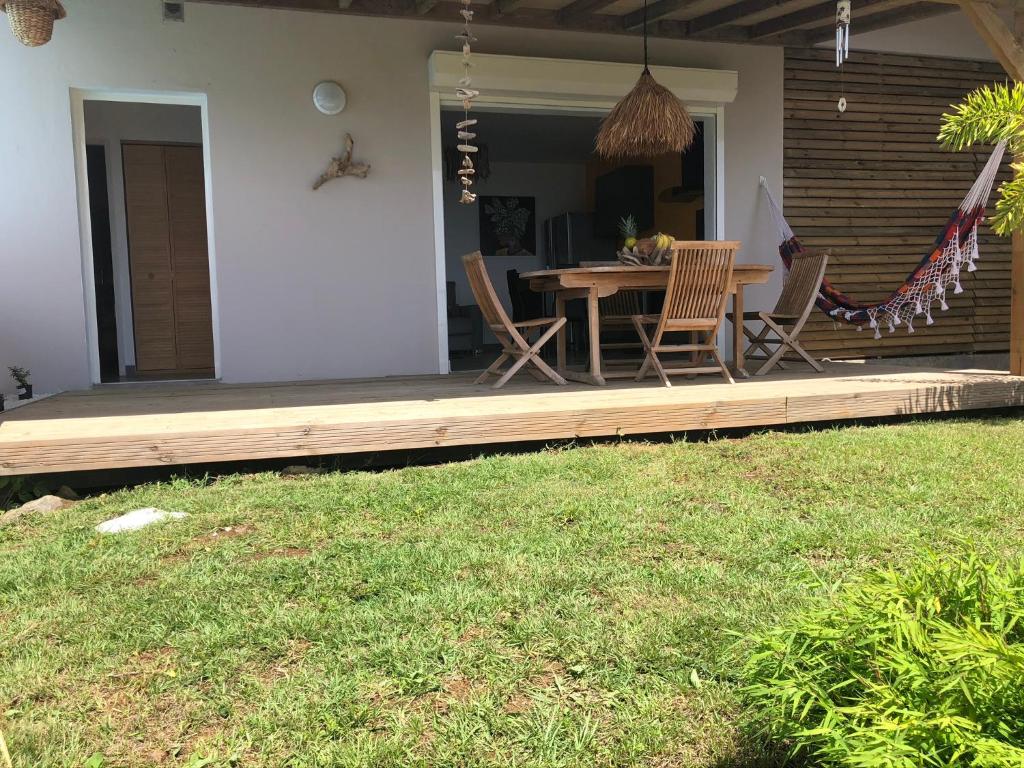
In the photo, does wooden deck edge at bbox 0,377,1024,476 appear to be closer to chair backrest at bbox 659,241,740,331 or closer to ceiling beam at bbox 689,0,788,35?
chair backrest at bbox 659,241,740,331

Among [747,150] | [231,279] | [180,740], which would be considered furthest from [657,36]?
[180,740]

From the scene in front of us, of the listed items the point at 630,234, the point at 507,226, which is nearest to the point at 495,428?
the point at 630,234

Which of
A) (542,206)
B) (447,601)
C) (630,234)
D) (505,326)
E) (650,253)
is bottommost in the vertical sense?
(447,601)

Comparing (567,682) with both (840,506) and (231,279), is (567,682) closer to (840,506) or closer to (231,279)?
(840,506)

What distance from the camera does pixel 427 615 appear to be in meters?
2.01

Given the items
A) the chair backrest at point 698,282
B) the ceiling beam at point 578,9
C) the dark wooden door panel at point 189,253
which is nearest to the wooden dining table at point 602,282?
the chair backrest at point 698,282

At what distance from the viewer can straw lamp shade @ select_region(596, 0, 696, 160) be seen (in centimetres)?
562

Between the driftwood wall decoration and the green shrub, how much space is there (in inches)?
210

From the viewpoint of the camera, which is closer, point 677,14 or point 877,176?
point 677,14

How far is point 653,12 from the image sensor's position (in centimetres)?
617

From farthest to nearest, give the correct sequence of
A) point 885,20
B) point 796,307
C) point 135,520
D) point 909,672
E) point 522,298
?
point 522,298 → point 885,20 → point 796,307 → point 135,520 → point 909,672

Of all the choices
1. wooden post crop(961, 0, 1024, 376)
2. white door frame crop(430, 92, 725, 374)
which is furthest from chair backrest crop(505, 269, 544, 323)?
wooden post crop(961, 0, 1024, 376)

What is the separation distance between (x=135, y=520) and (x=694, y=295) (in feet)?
10.5

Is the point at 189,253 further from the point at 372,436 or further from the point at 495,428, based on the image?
the point at 495,428
